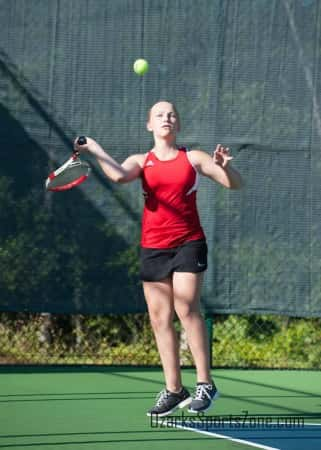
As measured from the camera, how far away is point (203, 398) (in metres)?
5.07

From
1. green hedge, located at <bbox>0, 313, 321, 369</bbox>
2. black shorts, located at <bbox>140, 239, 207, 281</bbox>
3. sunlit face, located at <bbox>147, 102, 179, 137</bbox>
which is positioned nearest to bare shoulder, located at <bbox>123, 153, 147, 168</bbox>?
sunlit face, located at <bbox>147, 102, 179, 137</bbox>

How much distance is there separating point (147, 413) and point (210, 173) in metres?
1.25

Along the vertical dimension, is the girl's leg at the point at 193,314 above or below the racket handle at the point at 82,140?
below

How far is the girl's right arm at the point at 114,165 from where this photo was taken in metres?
5.09

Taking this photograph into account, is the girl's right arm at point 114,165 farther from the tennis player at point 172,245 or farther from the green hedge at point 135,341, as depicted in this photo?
the green hedge at point 135,341

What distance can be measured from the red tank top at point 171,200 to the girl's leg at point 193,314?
187 mm

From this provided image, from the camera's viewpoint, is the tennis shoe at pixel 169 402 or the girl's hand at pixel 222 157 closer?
the girl's hand at pixel 222 157

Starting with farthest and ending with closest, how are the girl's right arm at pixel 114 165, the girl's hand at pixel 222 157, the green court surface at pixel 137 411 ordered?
the girl's right arm at pixel 114 165, the girl's hand at pixel 222 157, the green court surface at pixel 137 411

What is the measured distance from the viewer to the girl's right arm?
5090 mm

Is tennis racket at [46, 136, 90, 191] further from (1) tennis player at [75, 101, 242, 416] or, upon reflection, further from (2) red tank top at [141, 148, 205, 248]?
(2) red tank top at [141, 148, 205, 248]

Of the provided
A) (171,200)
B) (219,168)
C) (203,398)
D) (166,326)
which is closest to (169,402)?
(203,398)

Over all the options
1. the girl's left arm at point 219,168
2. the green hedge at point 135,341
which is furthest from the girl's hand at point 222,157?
the green hedge at point 135,341

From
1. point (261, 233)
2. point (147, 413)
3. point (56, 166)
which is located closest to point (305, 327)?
point (261, 233)

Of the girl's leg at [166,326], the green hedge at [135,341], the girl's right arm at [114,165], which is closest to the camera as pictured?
the girl's right arm at [114,165]
